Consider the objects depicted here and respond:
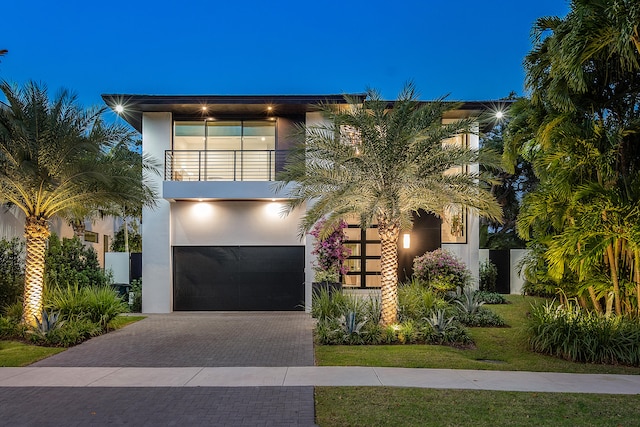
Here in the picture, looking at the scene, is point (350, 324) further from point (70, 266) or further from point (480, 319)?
point (70, 266)

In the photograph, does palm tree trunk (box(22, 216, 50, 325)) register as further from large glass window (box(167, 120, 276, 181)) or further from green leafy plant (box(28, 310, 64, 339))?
large glass window (box(167, 120, 276, 181))

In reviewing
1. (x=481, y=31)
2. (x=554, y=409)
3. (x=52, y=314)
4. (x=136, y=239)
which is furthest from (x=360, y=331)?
(x=481, y=31)

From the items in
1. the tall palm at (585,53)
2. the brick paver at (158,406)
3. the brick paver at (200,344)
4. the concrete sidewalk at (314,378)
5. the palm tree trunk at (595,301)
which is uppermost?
the tall palm at (585,53)

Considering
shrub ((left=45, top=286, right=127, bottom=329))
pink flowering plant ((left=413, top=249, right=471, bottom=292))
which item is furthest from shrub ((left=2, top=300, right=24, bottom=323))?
pink flowering plant ((left=413, top=249, right=471, bottom=292))

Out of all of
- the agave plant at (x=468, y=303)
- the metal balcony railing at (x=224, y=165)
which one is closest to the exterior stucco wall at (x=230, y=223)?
the metal balcony railing at (x=224, y=165)

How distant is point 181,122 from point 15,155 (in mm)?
6516

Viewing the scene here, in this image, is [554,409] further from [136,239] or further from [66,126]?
[136,239]

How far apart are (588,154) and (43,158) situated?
1202cm

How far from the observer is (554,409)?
19.8 ft

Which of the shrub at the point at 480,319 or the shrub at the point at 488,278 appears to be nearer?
the shrub at the point at 480,319

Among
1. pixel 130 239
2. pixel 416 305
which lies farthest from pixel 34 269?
pixel 130 239

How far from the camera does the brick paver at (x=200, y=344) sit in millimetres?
8844

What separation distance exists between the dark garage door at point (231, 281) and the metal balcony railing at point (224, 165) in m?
2.55

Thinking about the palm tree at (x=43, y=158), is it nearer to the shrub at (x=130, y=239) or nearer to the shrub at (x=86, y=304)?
the shrub at (x=86, y=304)
